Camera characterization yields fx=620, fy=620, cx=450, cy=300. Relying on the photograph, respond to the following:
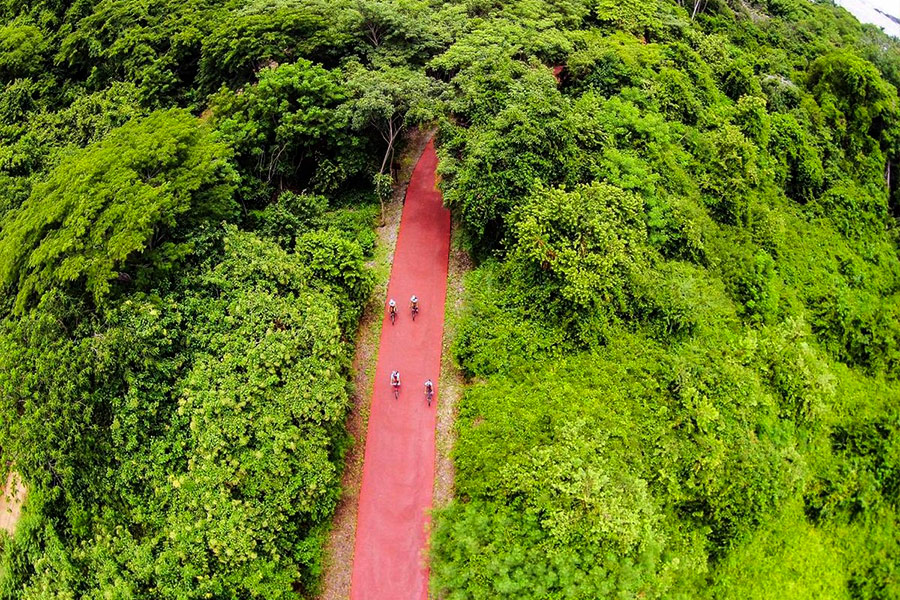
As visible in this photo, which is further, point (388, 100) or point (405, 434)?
point (388, 100)

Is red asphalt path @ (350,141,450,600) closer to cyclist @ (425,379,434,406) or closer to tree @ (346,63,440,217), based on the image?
cyclist @ (425,379,434,406)

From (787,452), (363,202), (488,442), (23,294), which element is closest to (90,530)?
(23,294)

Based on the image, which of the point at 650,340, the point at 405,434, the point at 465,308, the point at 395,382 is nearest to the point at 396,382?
the point at 395,382

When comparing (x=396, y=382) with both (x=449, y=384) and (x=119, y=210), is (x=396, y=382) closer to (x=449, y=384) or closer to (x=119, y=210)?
(x=449, y=384)

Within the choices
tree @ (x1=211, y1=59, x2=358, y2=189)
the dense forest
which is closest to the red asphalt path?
the dense forest

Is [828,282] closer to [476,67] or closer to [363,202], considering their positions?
[476,67]
